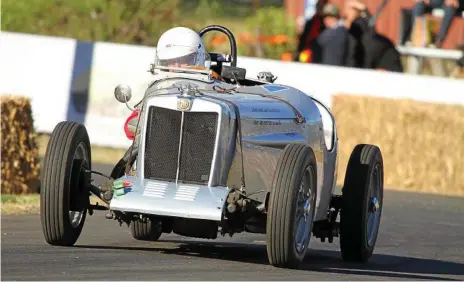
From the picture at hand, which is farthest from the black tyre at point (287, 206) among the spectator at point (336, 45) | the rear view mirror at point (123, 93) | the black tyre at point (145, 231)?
the spectator at point (336, 45)

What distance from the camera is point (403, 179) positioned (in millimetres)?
18125

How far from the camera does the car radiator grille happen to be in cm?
950

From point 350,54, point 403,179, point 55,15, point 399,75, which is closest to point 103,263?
point 403,179

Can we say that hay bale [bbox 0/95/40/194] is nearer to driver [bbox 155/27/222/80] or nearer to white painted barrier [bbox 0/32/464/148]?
driver [bbox 155/27/222/80]

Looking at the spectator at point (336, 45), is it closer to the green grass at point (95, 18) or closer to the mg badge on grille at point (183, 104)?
the green grass at point (95, 18)

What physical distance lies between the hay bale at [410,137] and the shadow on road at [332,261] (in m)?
6.67

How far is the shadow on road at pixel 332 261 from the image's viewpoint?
9883 mm

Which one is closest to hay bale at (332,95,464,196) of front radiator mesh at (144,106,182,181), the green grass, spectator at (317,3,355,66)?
spectator at (317,3,355,66)

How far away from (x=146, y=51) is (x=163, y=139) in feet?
36.3

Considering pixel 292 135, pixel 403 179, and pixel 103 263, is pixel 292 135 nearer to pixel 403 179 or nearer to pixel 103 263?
pixel 103 263

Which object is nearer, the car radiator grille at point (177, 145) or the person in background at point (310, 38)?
the car radiator grille at point (177, 145)

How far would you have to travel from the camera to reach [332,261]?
10.6 m

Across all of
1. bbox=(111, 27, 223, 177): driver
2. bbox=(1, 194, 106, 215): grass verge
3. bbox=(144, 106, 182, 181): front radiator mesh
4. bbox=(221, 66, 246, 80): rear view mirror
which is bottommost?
bbox=(1, 194, 106, 215): grass verge

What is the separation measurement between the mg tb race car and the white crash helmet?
0.87ft
